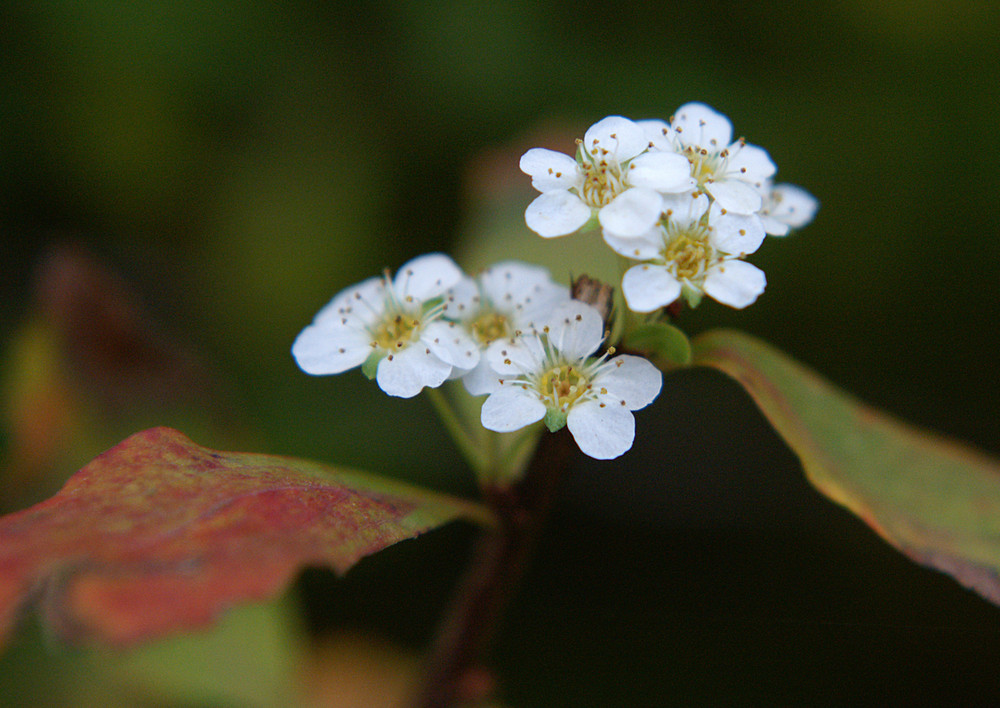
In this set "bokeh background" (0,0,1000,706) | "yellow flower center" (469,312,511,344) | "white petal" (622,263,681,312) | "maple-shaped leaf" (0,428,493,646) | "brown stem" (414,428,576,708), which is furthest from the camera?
"bokeh background" (0,0,1000,706)

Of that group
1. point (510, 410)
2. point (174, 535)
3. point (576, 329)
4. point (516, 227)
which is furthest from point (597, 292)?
point (516, 227)

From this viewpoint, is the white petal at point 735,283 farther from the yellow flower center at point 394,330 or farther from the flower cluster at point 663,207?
the yellow flower center at point 394,330

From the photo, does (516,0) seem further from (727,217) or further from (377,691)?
(377,691)

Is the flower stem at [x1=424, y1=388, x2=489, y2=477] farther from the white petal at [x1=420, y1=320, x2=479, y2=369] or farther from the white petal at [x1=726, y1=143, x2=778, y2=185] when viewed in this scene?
the white petal at [x1=726, y1=143, x2=778, y2=185]

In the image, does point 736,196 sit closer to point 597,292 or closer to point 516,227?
point 597,292

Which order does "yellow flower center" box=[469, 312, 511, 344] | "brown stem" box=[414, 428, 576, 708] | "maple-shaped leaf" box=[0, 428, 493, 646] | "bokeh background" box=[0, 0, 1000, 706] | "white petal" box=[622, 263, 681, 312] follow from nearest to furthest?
"maple-shaped leaf" box=[0, 428, 493, 646] < "white petal" box=[622, 263, 681, 312] < "brown stem" box=[414, 428, 576, 708] < "yellow flower center" box=[469, 312, 511, 344] < "bokeh background" box=[0, 0, 1000, 706]

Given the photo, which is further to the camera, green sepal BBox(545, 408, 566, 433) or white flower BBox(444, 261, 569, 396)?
white flower BBox(444, 261, 569, 396)

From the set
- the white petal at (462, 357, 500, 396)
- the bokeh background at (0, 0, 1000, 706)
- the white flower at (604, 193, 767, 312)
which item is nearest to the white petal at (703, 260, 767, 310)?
the white flower at (604, 193, 767, 312)

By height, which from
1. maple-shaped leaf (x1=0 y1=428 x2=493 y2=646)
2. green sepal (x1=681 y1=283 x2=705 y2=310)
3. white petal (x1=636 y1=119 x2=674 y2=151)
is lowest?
maple-shaped leaf (x1=0 y1=428 x2=493 y2=646)
